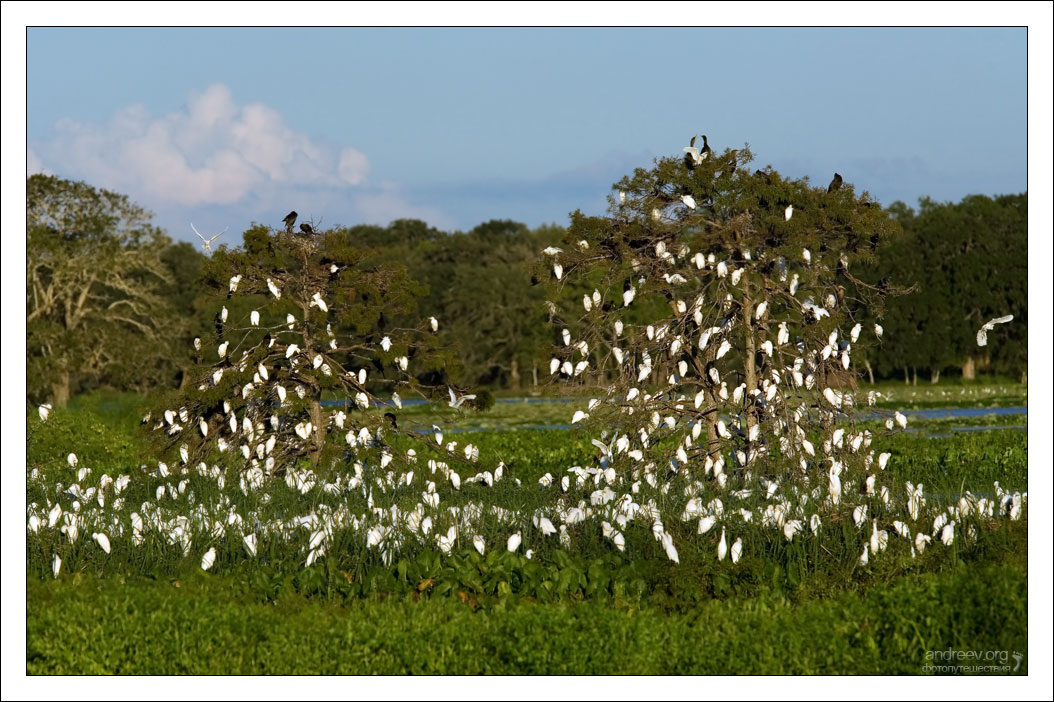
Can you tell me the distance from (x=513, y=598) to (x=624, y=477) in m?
2.52

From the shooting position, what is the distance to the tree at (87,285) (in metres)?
24.5

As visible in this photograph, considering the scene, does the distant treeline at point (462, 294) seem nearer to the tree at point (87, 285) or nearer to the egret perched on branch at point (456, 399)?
the tree at point (87, 285)

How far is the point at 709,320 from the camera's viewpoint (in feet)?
28.3

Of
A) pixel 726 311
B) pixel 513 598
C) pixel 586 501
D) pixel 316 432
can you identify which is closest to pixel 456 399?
pixel 316 432

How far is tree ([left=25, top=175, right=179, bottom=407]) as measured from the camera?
24.5 metres

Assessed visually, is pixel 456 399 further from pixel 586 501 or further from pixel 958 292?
pixel 958 292

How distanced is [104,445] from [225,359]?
560cm

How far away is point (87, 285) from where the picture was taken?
85.8ft

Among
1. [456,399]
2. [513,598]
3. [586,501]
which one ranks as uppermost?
[456,399]

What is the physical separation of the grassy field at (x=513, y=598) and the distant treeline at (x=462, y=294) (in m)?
17.4

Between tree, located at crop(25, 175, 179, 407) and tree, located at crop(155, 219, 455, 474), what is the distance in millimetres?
14871

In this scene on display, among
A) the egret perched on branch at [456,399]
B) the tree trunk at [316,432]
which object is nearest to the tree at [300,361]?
the tree trunk at [316,432]

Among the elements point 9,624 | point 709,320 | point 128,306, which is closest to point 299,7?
point 9,624

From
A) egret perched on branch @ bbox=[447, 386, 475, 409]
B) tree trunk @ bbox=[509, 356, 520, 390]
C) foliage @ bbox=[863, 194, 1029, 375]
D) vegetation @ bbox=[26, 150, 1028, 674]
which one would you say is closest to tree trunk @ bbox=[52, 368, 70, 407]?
vegetation @ bbox=[26, 150, 1028, 674]
